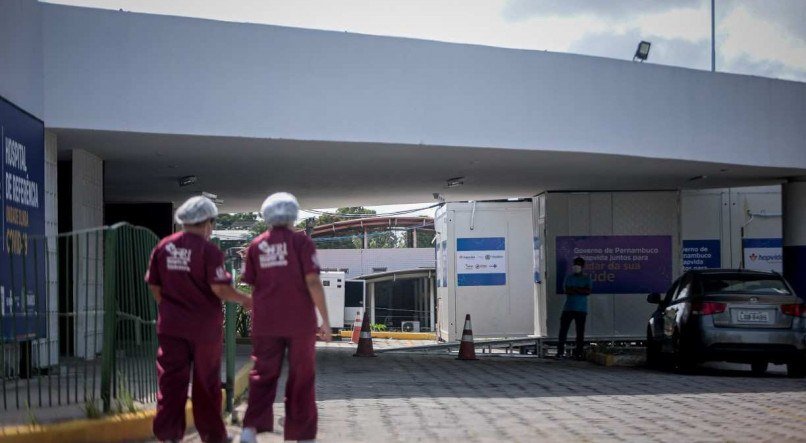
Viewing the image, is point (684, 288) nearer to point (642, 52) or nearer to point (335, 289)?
point (642, 52)

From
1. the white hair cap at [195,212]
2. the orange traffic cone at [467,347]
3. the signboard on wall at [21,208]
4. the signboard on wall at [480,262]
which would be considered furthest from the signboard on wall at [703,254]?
the white hair cap at [195,212]

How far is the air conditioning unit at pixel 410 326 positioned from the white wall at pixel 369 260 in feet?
12.2

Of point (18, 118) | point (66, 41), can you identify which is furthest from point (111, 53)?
point (18, 118)

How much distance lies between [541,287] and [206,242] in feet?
50.6

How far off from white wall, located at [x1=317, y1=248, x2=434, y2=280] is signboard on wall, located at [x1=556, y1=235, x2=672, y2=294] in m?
20.3

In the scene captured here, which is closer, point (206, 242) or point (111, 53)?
point (206, 242)

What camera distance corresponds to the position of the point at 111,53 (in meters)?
13.7

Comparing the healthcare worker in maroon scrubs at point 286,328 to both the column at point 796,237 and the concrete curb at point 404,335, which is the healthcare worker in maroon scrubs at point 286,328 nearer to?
the column at point 796,237

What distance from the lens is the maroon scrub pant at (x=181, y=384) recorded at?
6.51m

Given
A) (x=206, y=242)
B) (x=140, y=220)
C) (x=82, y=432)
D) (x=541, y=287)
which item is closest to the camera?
(x=206, y=242)

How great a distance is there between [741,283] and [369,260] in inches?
1103

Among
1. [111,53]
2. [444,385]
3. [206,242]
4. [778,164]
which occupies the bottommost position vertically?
[444,385]

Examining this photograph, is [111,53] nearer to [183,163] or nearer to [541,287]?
[183,163]

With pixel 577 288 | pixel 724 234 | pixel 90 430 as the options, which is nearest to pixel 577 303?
pixel 577 288
